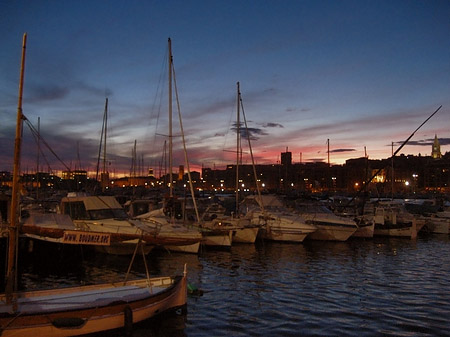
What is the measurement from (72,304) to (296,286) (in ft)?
35.1

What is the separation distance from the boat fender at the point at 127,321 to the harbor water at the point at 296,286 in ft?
1.60

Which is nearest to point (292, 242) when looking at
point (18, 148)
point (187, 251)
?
point (187, 251)

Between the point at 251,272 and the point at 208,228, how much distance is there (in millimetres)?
8563

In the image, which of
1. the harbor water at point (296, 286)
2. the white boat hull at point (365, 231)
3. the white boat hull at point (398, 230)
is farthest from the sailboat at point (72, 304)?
the white boat hull at point (398, 230)

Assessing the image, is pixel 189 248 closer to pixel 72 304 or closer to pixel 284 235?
pixel 284 235

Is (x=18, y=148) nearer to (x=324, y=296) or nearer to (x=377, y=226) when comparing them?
(x=324, y=296)

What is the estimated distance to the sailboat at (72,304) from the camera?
1024 centimetres

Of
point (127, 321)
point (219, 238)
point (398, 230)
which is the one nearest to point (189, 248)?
point (219, 238)

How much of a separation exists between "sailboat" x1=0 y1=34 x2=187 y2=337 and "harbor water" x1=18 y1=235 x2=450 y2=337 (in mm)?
672

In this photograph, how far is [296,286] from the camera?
18859 millimetres

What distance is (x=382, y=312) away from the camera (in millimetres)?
15133

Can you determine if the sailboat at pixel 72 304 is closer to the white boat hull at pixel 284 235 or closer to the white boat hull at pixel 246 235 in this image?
the white boat hull at pixel 246 235

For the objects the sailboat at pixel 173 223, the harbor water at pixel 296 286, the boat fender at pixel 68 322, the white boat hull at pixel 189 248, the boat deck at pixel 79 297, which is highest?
the sailboat at pixel 173 223

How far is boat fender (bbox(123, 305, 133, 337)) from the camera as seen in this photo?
11617mm
